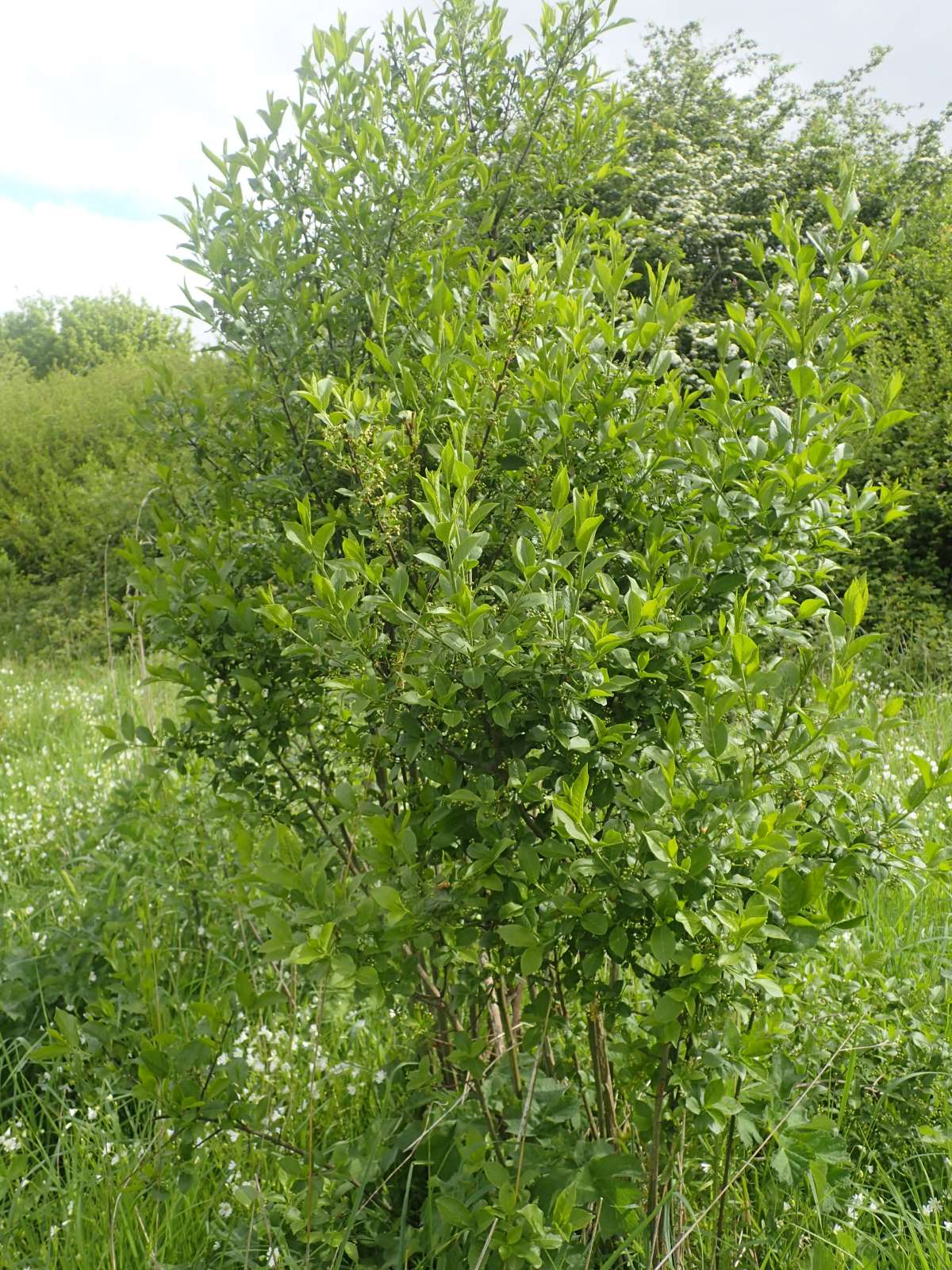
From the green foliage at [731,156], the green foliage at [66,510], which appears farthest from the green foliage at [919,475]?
the green foliage at [66,510]

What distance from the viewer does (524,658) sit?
1.70 m

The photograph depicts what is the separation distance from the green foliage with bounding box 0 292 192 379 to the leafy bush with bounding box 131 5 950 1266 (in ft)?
→ 116

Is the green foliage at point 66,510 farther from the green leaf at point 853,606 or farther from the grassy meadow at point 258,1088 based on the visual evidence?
the green leaf at point 853,606

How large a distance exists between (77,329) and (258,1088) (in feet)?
130

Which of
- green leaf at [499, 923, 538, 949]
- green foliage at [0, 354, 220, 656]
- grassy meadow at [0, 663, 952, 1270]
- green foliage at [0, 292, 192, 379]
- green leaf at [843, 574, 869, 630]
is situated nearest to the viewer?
green leaf at [499, 923, 538, 949]

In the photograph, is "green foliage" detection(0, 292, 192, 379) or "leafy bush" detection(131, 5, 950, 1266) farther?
"green foliage" detection(0, 292, 192, 379)

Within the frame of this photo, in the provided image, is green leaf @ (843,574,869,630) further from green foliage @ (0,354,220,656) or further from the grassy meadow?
green foliage @ (0,354,220,656)

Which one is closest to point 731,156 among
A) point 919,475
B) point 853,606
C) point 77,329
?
point 919,475

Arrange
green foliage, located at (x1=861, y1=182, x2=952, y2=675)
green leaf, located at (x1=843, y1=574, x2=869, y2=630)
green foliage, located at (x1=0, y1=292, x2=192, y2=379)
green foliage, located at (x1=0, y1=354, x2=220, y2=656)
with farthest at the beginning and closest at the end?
green foliage, located at (x1=0, y1=292, x2=192, y2=379)
green foliage, located at (x1=0, y1=354, x2=220, y2=656)
green foliage, located at (x1=861, y1=182, x2=952, y2=675)
green leaf, located at (x1=843, y1=574, x2=869, y2=630)

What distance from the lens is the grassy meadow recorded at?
215 centimetres

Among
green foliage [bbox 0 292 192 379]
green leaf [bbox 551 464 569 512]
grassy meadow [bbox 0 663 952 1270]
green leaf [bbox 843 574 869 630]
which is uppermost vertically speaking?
green foliage [bbox 0 292 192 379]

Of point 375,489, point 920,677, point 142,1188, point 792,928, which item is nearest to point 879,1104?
point 792,928

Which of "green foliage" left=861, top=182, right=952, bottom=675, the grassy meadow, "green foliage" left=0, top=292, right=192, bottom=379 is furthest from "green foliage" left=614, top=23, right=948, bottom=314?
"green foliage" left=0, top=292, right=192, bottom=379

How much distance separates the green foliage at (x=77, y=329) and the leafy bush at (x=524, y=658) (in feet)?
116
